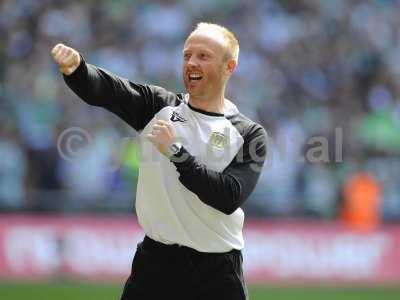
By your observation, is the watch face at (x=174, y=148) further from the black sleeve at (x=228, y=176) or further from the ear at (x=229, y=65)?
the ear at (x=229, y=65)

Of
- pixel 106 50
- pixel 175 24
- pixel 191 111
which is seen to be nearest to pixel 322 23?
pixel 175 24

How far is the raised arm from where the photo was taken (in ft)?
16.6

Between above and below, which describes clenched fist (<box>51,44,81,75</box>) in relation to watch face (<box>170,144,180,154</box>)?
above

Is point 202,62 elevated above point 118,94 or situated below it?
above

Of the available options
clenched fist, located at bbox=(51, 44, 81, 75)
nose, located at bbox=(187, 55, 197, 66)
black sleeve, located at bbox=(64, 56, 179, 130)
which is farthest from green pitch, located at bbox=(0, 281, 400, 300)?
clenched fist, located at bbox=(51, 44, 81, 75)

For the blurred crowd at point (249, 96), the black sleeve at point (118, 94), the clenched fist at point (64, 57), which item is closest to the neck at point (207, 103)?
the black sleeve at point (118, 94)

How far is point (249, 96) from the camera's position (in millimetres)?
16188

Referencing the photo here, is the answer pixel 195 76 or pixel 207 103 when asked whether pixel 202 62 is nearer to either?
pixel 195 76

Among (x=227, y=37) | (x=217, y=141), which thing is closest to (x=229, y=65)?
(x=227, y=37)

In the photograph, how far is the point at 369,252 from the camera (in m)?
14.1

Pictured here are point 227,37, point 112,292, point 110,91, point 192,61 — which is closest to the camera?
point 110,91

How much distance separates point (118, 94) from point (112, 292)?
7.06m

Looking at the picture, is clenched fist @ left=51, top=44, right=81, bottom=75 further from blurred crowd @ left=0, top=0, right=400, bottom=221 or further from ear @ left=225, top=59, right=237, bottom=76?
blurred crowd @ left=0, top=0, right=400, bottom=221

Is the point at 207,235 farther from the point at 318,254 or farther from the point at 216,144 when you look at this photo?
the point at 318,254
